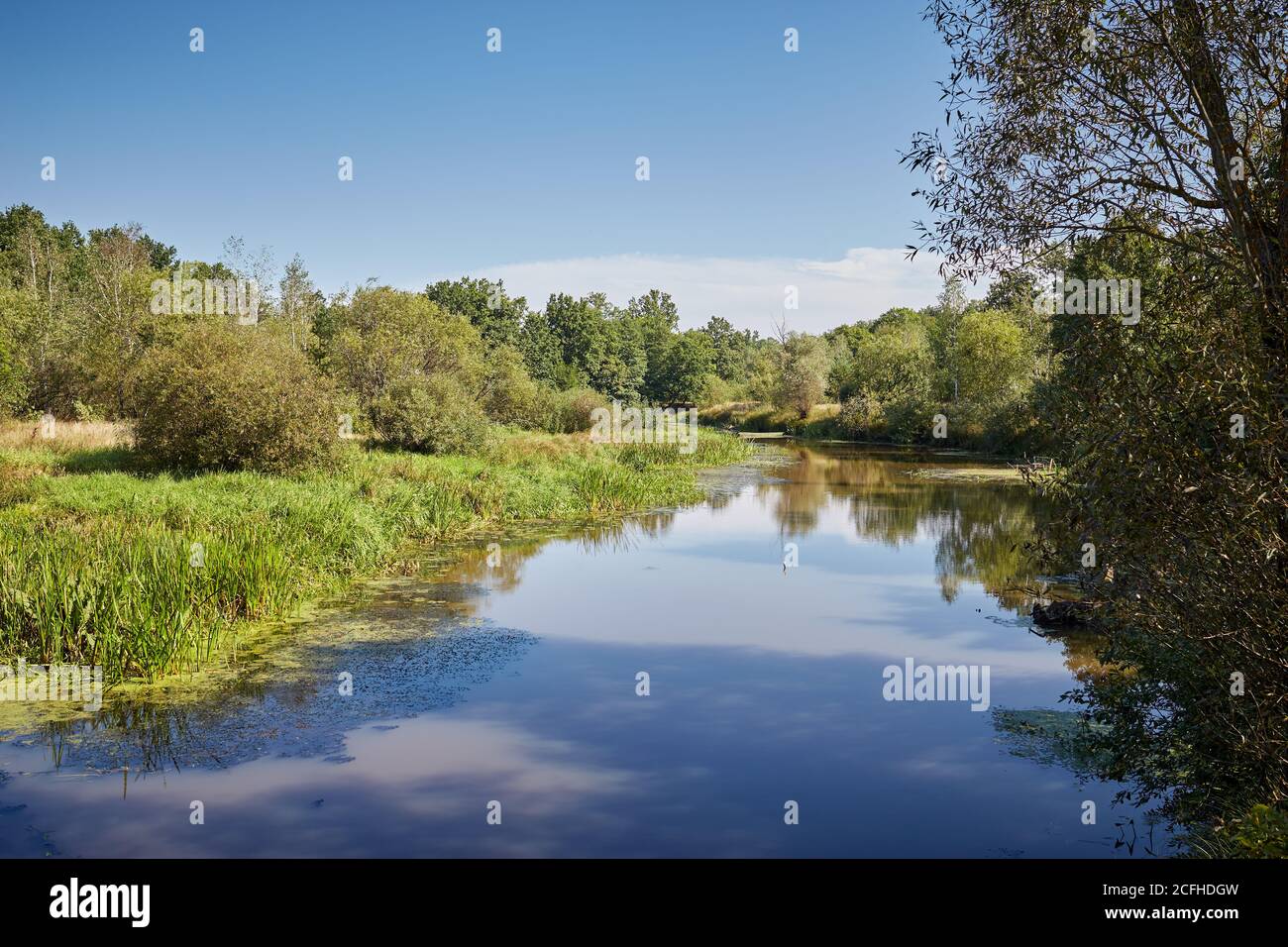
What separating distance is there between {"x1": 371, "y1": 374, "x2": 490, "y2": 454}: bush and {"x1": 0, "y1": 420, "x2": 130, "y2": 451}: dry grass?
277 inches

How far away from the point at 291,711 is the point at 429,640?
288 cm

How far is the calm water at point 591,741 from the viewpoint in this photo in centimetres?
673

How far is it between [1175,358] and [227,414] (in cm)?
1854

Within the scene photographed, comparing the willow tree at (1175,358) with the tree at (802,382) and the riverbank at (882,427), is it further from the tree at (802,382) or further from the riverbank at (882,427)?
the tree at (802,382)

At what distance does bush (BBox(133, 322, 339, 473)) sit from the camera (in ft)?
64.1

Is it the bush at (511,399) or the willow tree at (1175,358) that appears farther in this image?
the bush at (511,399)

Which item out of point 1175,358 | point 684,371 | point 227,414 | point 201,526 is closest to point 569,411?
point 227,414

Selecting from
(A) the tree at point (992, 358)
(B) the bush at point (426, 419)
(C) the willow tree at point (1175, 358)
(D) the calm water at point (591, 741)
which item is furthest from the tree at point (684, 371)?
(C) the willow tree at point (1175, 358)

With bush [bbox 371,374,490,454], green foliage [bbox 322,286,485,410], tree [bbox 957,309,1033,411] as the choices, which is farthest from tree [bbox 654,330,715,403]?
bush [bbox 371,374,490,454]

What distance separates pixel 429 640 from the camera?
12.0m

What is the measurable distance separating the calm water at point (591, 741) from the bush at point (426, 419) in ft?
39.1
